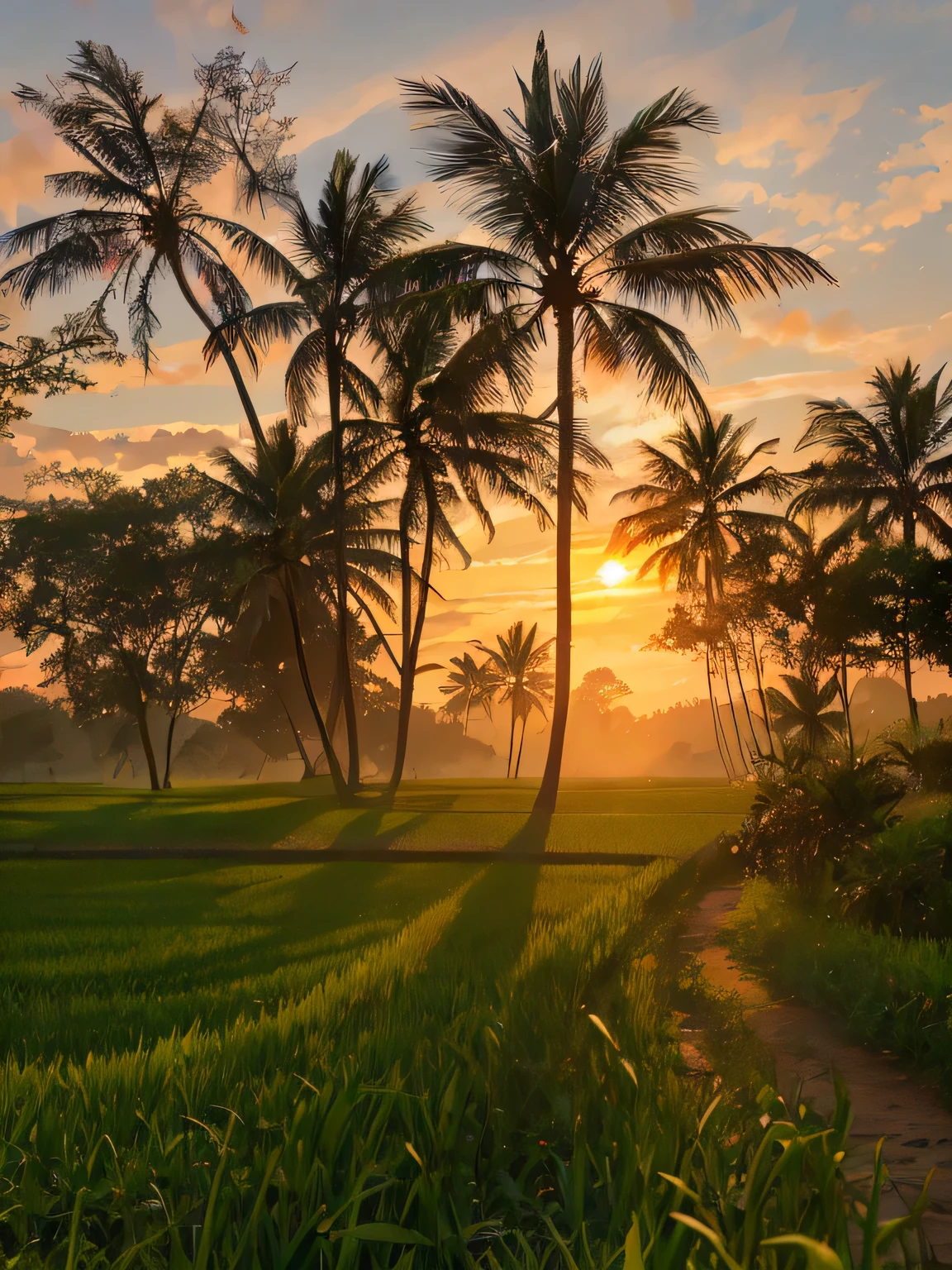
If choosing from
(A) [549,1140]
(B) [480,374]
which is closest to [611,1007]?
(A) [549,1140]

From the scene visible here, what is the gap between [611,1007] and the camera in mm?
4855

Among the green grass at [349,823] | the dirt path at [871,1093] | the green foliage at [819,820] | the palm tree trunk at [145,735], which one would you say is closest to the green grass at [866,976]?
the dirt path at [871,1093]

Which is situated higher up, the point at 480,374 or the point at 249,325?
the point at 249,325

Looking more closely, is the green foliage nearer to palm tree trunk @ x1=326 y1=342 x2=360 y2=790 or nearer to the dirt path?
the dirt path

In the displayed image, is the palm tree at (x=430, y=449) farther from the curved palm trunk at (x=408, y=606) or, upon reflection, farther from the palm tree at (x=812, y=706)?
the palm tree at (x=812, y=706)

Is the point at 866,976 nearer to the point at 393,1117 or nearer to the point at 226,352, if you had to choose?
the point at 393,1117

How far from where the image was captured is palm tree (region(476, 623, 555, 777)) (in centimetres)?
6069

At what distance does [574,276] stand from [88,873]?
12857 millimetres

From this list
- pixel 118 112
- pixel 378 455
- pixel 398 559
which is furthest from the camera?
pixel 398 559

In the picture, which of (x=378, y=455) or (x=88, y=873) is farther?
(x=378, y=455)

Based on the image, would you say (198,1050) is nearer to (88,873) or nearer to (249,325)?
(88,873)

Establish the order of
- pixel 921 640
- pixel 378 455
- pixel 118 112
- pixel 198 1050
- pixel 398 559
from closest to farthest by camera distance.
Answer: pixel 198 1050 → pixel 921 640 → pixel 118 112 → pixel 378 455 → pixel 398 559

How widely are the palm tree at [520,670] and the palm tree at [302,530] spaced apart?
23.2 meters

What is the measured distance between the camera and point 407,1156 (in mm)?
2594
